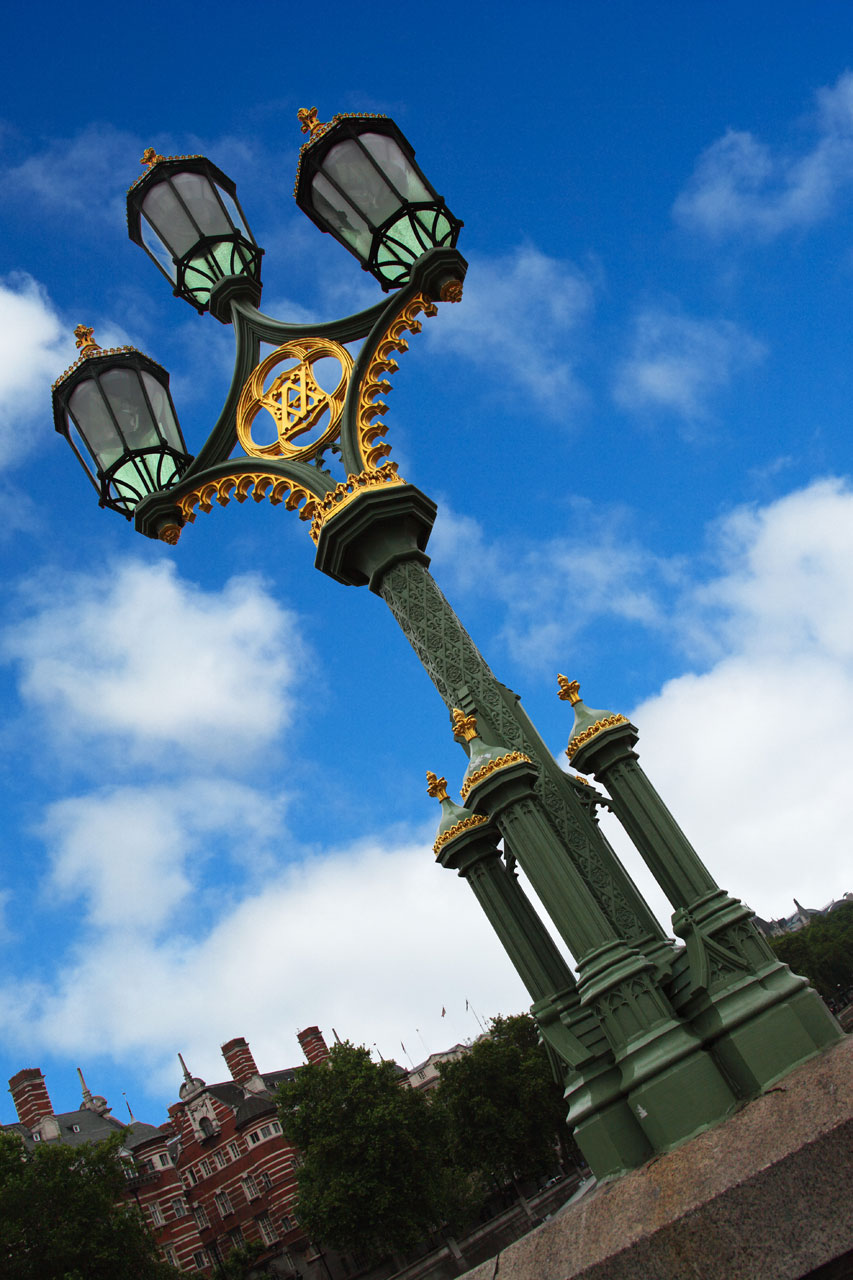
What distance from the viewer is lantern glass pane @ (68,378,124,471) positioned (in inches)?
313

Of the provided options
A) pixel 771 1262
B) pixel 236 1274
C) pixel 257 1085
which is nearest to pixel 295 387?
pixel 771 1262

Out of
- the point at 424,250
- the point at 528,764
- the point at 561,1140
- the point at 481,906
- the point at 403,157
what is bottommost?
the point at 561,1140

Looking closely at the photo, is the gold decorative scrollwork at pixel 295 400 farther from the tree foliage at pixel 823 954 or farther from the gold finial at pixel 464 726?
the tree foliage at pixel 823 954

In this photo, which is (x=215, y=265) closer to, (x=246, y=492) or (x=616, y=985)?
(x=246, y=492)

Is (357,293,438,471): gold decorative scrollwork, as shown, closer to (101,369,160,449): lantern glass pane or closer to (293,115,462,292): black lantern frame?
(293,115,462,292): black lantern frame

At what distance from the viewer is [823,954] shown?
81.7 metres

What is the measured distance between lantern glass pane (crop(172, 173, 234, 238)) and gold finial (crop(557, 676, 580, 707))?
18.6ft

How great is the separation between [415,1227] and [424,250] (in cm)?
3800

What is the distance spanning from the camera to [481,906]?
580 centimetres

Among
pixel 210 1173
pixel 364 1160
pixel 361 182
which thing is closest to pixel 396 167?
pixel 361 182

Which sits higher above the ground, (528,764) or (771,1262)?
(528,764)

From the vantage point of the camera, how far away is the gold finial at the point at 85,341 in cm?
795

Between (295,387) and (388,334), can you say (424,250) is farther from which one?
(295,387)

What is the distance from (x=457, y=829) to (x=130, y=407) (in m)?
4.88
